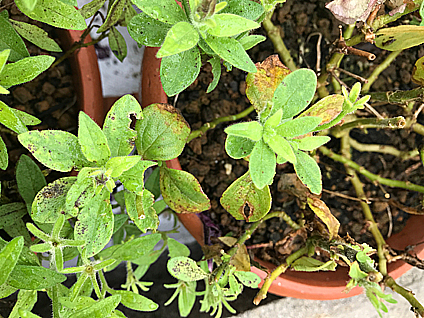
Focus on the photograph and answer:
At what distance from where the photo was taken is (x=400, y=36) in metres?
0.53

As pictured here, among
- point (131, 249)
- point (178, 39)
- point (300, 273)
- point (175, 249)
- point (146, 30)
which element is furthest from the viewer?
point (300, 273)

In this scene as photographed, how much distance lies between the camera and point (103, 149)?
466mm

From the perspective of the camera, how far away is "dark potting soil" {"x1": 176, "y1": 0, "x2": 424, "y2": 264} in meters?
0.81

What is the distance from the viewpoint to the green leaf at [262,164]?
1.44ft

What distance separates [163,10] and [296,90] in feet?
0.67

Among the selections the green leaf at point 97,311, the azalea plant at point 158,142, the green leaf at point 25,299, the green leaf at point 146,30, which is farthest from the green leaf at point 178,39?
the green leaf at point 25,299

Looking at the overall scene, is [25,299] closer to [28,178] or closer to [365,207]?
[28,178]

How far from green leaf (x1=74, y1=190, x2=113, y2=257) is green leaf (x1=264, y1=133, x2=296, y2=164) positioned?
0.24 metres

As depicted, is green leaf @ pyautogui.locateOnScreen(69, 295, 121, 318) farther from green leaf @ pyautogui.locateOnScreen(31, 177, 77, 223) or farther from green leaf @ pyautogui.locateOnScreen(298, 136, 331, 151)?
green leaf @ pyautogui.locateOnScreen(298, 136, 331, 151)

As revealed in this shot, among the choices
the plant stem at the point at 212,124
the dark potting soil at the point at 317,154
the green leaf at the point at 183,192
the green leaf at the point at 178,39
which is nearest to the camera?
the green leaf at the point at 178,39

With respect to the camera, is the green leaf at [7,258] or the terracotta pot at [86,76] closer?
the green leaf at [7,258]

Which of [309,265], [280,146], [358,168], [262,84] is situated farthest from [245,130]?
[358,168]

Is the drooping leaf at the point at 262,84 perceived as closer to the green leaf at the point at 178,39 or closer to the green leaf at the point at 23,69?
the green leaf at the point at 178,39

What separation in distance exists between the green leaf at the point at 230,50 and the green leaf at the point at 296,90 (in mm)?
57
